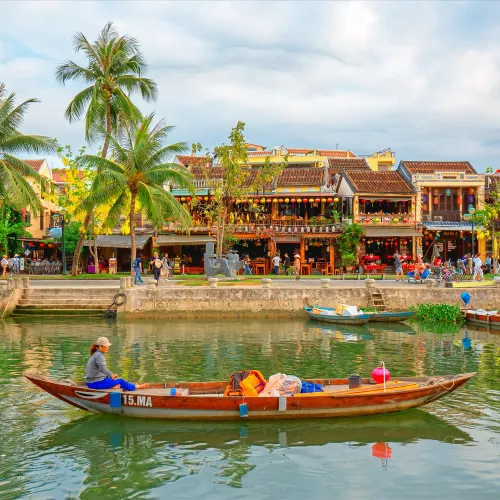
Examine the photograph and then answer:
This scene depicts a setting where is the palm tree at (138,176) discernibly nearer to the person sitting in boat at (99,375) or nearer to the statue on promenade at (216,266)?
the statue on promenade at (216,266)

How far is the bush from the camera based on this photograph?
1040 inches

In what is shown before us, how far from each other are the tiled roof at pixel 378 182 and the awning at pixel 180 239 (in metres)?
10.9

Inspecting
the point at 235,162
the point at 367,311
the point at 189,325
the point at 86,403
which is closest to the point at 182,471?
the point at 86,403

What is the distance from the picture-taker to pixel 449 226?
44.1 m

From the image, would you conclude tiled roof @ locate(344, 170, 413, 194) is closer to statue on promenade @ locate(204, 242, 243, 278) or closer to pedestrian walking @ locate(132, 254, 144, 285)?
statue on promenade @ locate(204, 242, 243, 278)

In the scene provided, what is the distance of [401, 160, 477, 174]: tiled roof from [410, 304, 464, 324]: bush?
21.9 m

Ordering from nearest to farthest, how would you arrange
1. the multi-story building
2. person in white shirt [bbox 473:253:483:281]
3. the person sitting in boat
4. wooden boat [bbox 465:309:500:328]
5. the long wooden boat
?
the long wooden boat < the person sitting in boat < wooden boat [bbox 465:309:500:328] < person in white shirt [bbox 473:253:483:281] < the multi-story building

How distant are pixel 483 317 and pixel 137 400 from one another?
57.5 feet

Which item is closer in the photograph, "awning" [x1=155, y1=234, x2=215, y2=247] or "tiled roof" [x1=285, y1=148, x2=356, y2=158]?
"awning" [x1=155, y1=234, x2=215, y2=247]

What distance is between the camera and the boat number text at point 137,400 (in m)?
11.6

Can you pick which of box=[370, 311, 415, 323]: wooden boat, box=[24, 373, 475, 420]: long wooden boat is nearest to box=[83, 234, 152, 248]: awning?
box=[370, 311, 415, 323]: wooden boat

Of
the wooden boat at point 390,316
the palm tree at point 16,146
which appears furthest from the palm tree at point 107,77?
the wooden boat at point 390,316

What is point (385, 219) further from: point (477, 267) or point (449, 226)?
point (477, 267)

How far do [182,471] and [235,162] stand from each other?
80.5 feet
